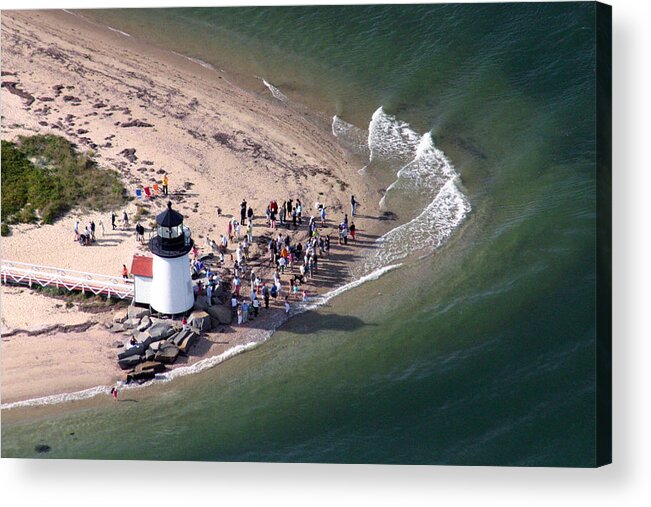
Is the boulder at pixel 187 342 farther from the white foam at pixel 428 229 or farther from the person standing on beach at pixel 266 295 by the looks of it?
the white foam at pixel 428 229

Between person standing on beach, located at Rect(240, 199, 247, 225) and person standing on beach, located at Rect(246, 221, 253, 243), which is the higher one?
person standing on beach, located at Rect(240, 199, 247, 225)

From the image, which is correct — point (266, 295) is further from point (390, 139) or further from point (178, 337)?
point (390, 139)

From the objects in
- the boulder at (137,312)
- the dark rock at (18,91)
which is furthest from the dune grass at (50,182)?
the boulder at (137,312)

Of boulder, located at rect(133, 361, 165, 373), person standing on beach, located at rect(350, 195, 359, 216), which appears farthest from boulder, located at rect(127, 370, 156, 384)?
person standing on beach, located at rect(350, 195, 359, 216)

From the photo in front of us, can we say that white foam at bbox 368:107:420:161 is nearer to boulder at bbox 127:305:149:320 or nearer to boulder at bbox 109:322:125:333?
boulder at bbox 127:305:149:320

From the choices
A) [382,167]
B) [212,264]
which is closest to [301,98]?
[382,167]

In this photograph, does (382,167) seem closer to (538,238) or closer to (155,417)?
(538,238)
